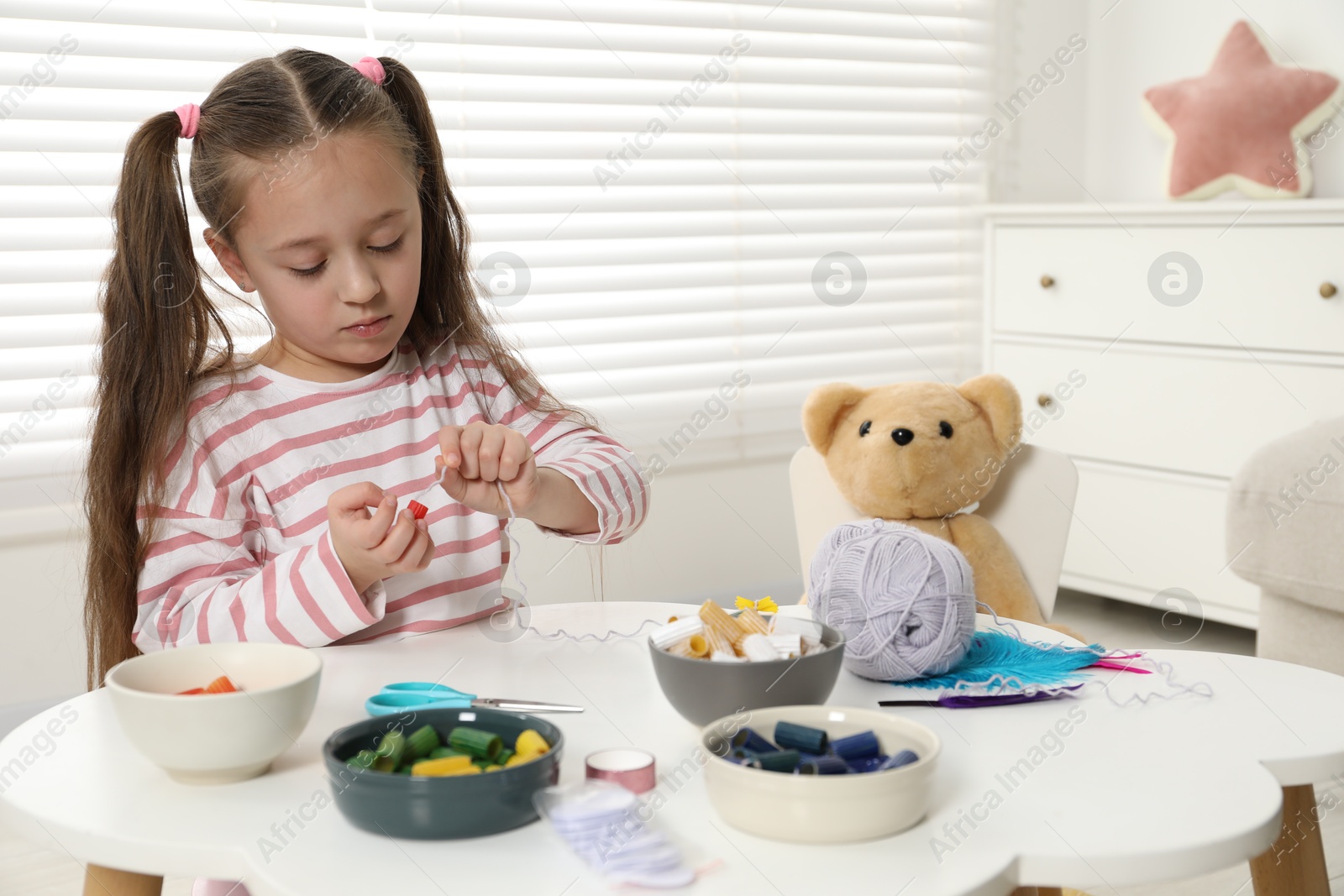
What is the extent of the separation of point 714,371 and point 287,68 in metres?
1.61

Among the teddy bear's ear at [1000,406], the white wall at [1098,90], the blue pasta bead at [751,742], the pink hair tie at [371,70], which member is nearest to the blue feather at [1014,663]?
the blue pasta bead at [751,742]

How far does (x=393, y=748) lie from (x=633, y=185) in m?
1.99

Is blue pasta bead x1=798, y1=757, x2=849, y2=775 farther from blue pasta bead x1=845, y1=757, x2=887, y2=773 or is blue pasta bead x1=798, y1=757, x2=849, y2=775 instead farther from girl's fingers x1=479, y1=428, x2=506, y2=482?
girl's fingers x1=479, y1=428, x2=506, y2=482

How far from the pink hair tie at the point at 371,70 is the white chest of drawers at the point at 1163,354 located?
1.71m

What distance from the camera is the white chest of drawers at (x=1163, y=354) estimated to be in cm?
221

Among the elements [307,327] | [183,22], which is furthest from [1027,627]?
[183,22]

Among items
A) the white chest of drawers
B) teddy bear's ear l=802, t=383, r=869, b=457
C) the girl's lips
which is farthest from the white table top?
the white chest of drawers

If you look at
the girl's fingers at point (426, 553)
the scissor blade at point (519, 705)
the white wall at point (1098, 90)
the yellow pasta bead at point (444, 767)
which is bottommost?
the scissor blade at point (519, 705)

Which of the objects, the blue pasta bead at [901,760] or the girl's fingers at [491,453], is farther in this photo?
the girl's fingers at [491,453]

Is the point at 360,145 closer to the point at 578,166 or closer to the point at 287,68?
the point at 287,68

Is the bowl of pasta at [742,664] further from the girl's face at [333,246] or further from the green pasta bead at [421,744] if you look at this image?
the girl's face at [333,246]

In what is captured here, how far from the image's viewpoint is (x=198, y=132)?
43.0 inches

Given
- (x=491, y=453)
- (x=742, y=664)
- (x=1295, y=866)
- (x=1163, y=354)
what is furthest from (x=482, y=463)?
(x=1163, y=354)

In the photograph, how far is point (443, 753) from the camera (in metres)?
0.64
